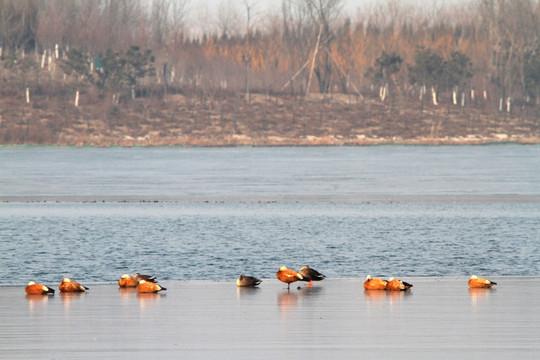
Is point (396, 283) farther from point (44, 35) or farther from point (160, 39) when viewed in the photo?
point (160, 39)

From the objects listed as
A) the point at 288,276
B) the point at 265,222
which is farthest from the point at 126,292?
the point at 265,222

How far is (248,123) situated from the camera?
101250 mm

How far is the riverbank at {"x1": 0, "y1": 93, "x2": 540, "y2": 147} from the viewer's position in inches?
3782

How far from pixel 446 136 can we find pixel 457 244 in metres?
79.7

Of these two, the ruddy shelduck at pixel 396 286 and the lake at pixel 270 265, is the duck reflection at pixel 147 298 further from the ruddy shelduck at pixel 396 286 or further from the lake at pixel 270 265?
the ruddy shelduck at pixel 396 286

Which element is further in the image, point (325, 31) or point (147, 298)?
point (325, 31)

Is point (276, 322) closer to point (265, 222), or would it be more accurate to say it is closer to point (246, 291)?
point (246, 291)

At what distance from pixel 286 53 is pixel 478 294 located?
112931 millimetres

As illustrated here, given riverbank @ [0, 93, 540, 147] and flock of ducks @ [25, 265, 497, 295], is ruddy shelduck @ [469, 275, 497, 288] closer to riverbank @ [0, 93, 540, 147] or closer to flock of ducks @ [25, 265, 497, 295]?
flock of ducks @ [25, 265, 497, 295]

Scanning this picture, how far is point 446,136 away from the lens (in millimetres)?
98938

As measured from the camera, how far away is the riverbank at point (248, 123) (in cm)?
9606

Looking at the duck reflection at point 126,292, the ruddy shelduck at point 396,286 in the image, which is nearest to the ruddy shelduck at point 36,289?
the duck reflection at point 126,292

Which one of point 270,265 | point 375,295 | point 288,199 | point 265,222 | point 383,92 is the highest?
point 383,92

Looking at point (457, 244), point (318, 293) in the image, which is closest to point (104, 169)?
point (457, 244)
